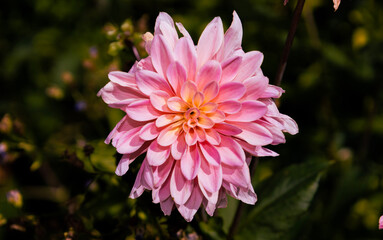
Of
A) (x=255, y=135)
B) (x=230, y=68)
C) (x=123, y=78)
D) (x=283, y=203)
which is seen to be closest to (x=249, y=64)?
(x=230, y=68)

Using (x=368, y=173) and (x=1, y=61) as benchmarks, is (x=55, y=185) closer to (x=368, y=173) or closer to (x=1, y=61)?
(x=1, y=61)

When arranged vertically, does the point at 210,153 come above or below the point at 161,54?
below

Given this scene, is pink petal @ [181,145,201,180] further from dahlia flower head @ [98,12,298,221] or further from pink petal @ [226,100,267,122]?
pink petal @ [226,100,267,122]

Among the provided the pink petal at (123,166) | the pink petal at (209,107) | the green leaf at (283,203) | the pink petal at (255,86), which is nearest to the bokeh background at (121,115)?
the green leaf at (283,203)

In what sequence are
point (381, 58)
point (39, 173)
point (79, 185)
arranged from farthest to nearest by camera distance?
point (39, 173) < point (381, 58) < point (79, 185)

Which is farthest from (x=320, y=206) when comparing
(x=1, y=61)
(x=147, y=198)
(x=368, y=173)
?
(x=1, y=61)

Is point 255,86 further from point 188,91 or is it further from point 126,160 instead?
point 126,160
